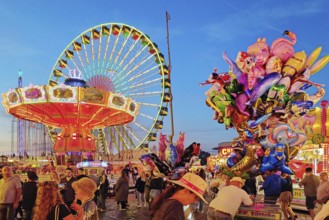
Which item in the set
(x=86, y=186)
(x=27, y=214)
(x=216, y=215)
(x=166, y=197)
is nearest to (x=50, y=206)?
(x=86, y=186)

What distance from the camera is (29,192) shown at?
7391mm

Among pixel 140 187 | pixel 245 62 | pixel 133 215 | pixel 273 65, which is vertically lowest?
pixel 133 215

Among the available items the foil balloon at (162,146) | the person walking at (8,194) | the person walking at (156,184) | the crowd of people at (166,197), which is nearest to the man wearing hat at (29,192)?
the crowd of people at (166,197)

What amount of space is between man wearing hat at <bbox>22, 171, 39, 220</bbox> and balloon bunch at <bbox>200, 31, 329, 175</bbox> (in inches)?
281

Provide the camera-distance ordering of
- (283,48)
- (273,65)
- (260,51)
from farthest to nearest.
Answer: (260,51), (283,48), (273,65)

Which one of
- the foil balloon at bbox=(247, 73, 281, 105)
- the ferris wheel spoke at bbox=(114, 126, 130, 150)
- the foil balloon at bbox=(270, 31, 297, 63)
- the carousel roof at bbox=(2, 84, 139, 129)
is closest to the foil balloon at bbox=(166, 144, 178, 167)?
the foil balloon at bbox=(247, 73, 281, 105)

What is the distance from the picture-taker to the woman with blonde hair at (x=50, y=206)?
3.61 m

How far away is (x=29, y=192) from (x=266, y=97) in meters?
8.32

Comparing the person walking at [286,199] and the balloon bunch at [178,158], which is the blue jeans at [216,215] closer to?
the person walking at [286,199]

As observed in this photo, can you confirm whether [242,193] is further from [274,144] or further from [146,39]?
[146,39]

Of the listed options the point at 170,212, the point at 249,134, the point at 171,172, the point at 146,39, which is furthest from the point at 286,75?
the point at 146,39

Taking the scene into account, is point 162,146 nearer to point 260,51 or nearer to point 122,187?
point 122,187

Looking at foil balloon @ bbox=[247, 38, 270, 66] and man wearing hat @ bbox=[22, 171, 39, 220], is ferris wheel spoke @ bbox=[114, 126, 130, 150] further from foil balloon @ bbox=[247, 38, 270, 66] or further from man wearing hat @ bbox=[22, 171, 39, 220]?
man wearing hat @ bbox=[22, 171, 39, 220]

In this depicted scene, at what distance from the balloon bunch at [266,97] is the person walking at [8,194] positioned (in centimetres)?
729
